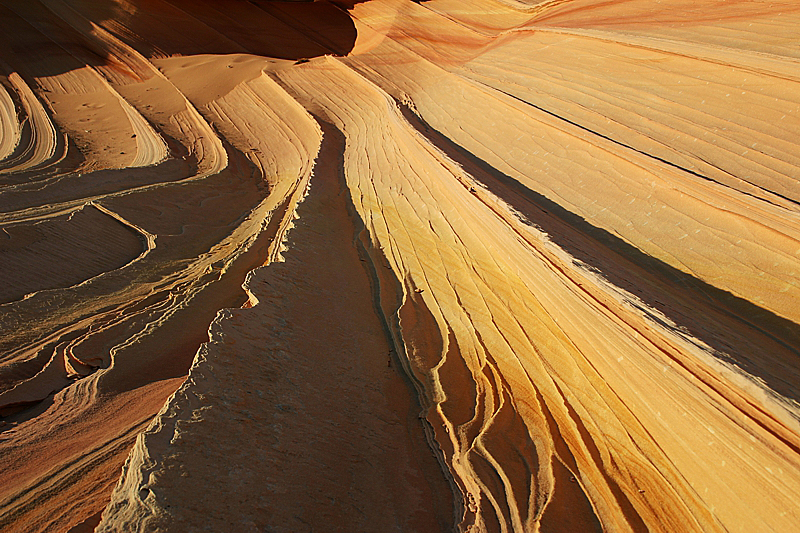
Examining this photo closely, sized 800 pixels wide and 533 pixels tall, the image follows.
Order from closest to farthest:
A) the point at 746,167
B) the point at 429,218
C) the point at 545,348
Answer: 1. the point at 545,348
2. the point at 746,167
3. the point at 429,218

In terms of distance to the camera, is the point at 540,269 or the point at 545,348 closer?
the point at 545,348

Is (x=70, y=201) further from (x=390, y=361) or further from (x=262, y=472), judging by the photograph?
(x=262, y=472)

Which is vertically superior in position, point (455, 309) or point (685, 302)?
point (685, 302)

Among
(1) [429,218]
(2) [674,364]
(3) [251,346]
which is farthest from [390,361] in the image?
(1) [429,218]

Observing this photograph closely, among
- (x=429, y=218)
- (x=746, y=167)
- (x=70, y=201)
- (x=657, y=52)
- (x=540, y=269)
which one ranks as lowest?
(x=70, y=201)

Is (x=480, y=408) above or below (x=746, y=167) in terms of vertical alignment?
below

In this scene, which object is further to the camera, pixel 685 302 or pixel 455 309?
pixel 455 309

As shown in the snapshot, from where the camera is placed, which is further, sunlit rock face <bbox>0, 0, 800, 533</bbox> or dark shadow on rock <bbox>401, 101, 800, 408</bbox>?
dark shadow on rock <bbox>401, 101, 800, 408</bbox>

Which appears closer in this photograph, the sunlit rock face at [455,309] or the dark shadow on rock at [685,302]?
the sunlit rock face at [455,309]
